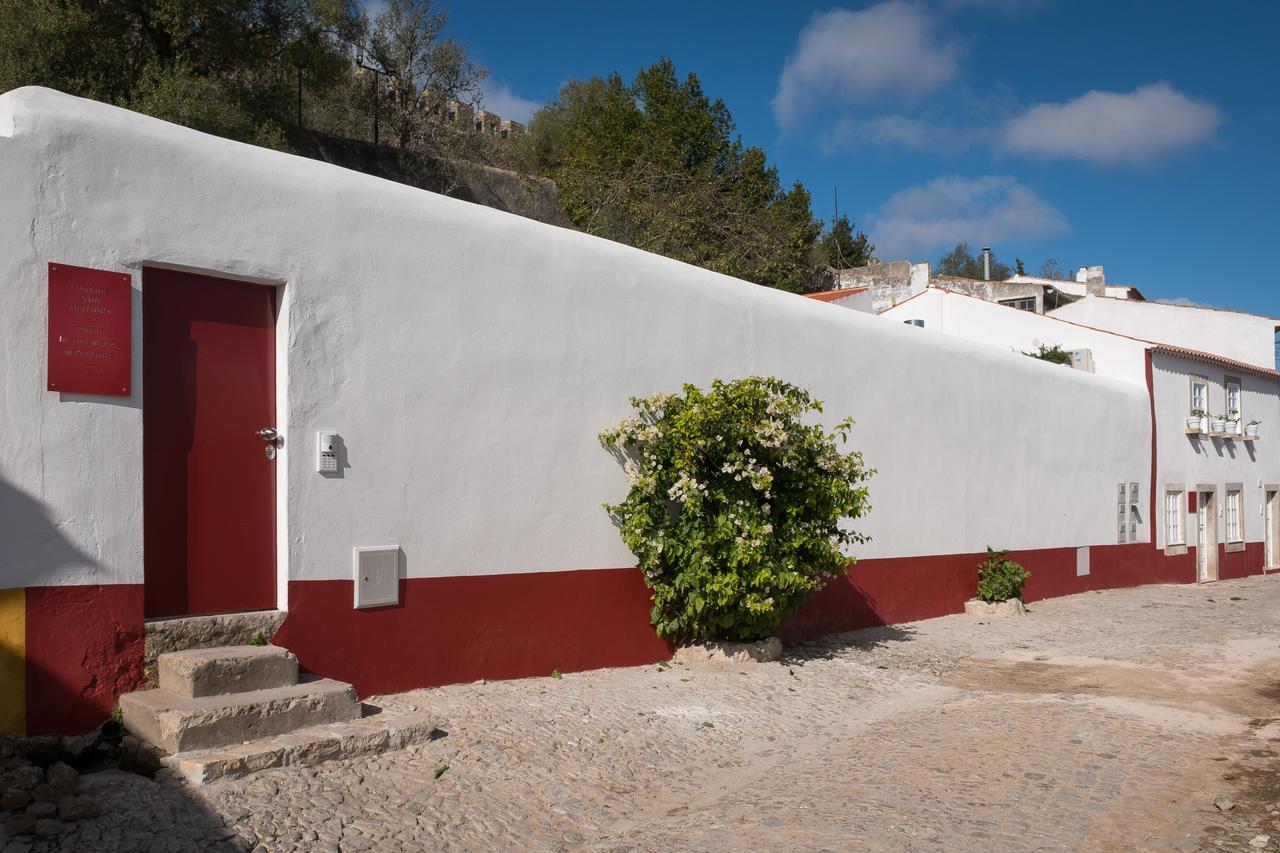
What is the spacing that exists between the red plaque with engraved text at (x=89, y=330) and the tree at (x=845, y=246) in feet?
123

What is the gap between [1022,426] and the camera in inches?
565

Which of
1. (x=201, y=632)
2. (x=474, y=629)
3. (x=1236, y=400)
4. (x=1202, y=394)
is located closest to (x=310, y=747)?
(x=201, y=632)

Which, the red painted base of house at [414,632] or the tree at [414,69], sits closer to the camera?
the red painted base of house at [414,632]

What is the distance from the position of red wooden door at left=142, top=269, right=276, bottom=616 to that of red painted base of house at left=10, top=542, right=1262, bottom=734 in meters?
0.33

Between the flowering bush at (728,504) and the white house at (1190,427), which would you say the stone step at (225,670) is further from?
the white house at (1190,427)

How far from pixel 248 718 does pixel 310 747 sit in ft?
1.11

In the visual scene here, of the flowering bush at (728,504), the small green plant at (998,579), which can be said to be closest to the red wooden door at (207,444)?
the flowering bush at (728,504)

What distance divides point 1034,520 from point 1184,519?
6683 mm

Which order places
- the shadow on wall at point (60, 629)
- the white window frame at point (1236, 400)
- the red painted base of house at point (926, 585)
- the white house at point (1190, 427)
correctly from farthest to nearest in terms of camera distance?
the white window frame at point (1236, 400) < the white house at point (1190, 427) < the red painted base of house at point (926, 585) < the shadow on wall at point (60, 629)

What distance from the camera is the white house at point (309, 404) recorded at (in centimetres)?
511

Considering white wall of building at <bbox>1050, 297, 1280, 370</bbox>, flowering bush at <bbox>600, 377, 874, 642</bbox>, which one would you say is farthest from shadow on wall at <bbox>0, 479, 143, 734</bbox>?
white wall of building at <bbox>1050, 297, 1280, 370</bbox>

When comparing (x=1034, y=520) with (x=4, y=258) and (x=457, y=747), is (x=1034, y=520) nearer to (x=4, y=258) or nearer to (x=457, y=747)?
(x=457, y=747)

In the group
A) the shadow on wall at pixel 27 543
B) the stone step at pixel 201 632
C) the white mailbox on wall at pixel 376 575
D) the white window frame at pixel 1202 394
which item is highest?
the white window frame at pixel 1202 394

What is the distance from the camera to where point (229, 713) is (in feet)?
16.3
